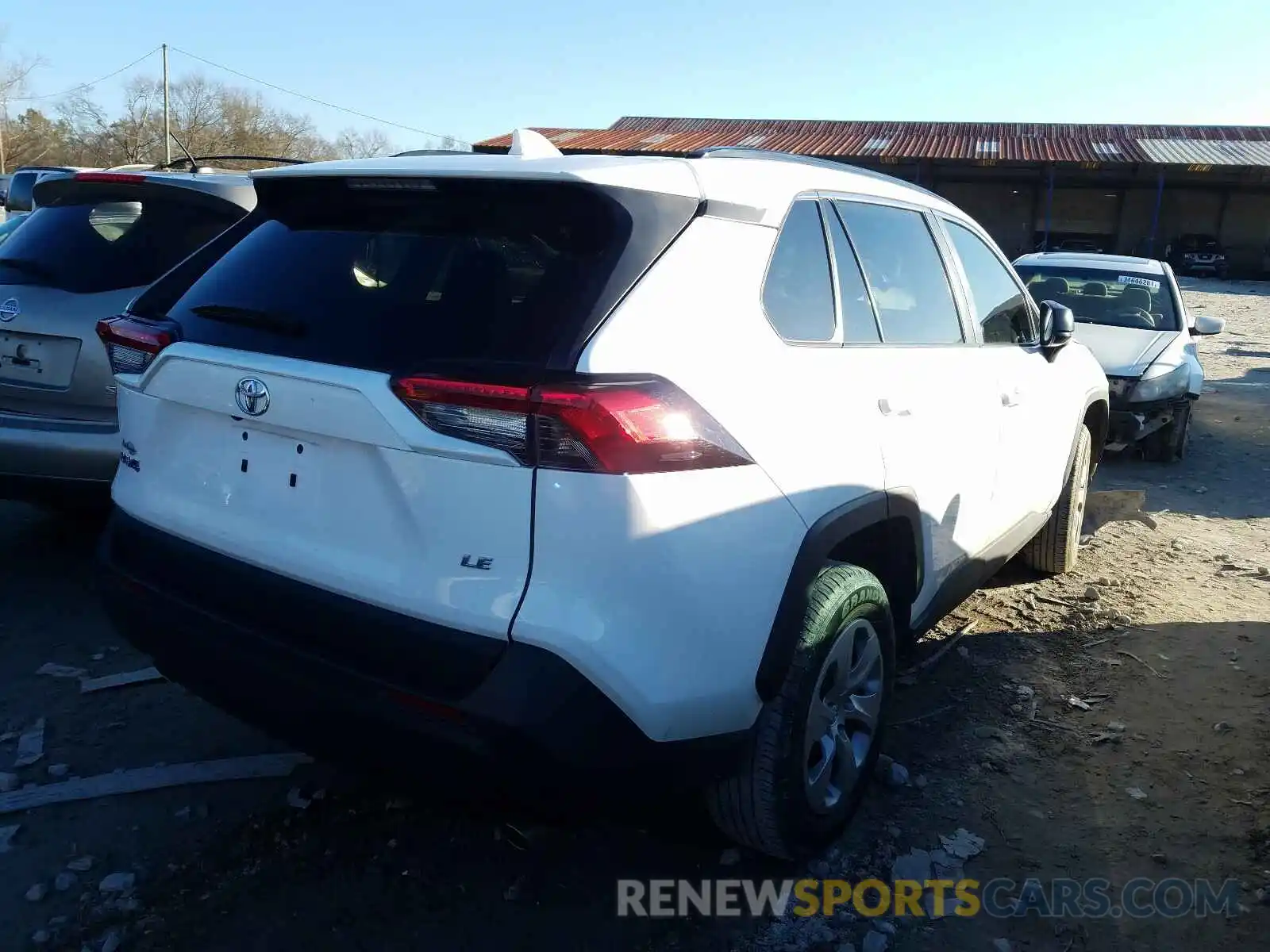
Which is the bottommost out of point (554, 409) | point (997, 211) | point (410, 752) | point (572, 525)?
point (410, 752)

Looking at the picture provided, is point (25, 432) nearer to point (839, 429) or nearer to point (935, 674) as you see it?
point (839, 429)

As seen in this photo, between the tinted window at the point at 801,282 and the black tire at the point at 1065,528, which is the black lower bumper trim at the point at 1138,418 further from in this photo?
the tinted window at the point at 801,282

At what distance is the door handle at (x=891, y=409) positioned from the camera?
272 cm

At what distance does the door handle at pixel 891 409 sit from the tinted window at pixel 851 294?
0.61ft

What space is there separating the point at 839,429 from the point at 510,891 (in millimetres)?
1489

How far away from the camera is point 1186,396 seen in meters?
7.41

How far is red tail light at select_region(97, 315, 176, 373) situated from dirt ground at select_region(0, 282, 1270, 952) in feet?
4.14

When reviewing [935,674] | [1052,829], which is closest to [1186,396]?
A: [935,674]

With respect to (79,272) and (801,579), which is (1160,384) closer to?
(801,579)

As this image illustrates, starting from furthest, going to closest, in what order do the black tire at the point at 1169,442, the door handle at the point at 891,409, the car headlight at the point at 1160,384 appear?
the black tire at the point at 1169,442 < the car headlight at the point at 1160,384 < the door handle at the point at 891,409

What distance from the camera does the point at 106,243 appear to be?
4320mm

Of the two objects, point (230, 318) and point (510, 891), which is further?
point (510, 891)

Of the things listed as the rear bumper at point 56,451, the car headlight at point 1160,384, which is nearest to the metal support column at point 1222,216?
the car headlight at point 1160,384

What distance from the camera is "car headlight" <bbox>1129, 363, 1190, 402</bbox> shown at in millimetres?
7160
